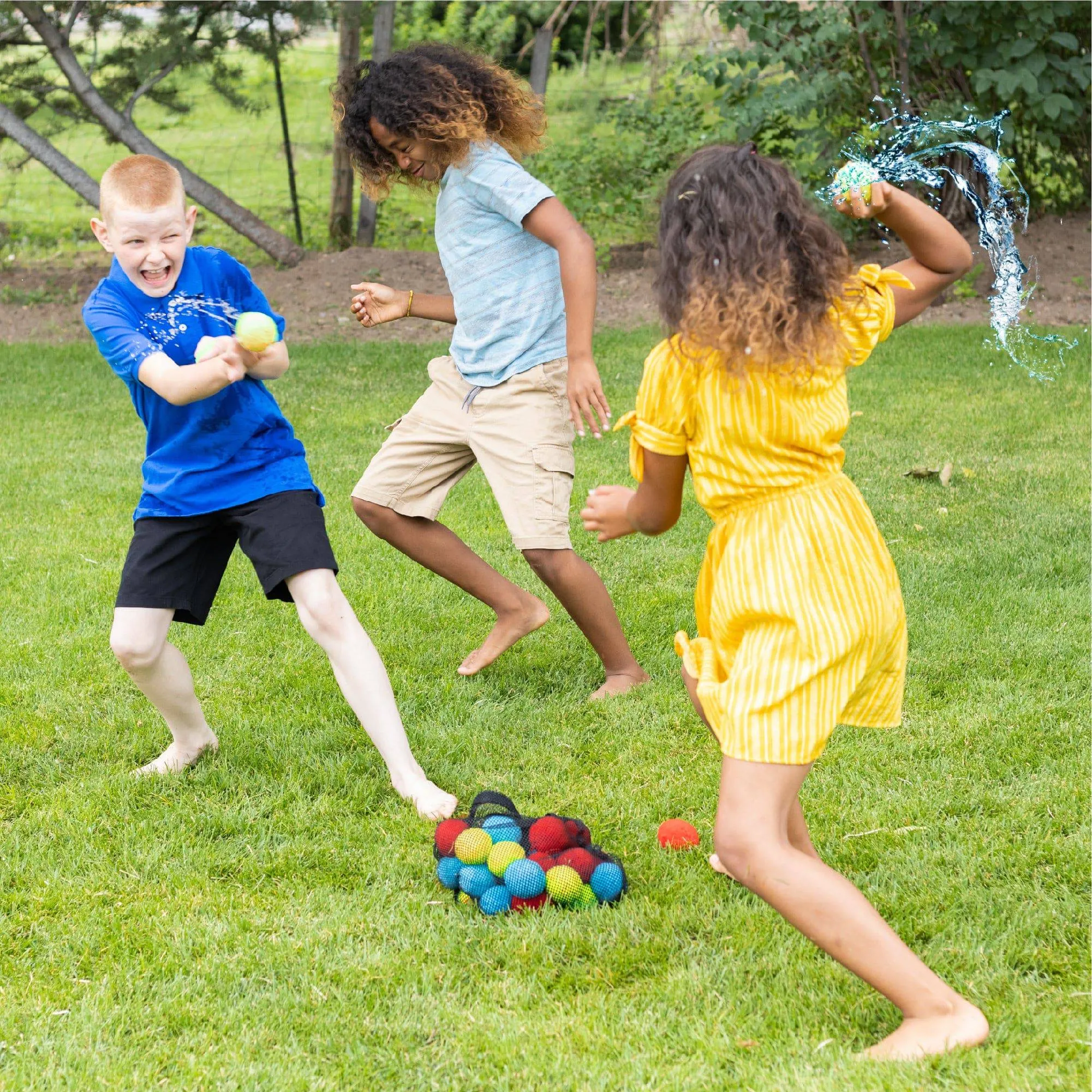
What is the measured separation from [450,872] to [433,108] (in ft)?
6.54

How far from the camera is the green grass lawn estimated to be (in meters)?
2.34

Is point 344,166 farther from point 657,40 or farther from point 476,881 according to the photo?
point 476,881

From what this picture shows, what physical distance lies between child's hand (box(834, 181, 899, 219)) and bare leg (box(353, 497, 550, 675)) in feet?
6.51

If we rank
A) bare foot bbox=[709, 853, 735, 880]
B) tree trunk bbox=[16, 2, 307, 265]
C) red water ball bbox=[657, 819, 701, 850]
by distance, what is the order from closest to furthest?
1. bare foot bbox=[709, 853, 735, 880]
2. red water ball bbox=[657, 819, 701, 850]
3. tree trunk bbox=[16, 2, 307, 265]

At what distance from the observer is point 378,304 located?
12.5 feet

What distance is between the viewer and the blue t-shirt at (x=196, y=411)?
316 centimetres

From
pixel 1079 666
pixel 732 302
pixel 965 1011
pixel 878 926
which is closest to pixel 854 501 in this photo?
pixel 732 302

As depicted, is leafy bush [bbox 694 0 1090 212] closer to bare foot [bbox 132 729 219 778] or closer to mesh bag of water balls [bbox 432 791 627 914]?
bare foot [bbox 132 729 219 778]

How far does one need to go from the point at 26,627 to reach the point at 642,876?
2561 mm

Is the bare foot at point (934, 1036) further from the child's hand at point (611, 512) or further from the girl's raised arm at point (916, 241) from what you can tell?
the girl's raised arm at point (916, 241)

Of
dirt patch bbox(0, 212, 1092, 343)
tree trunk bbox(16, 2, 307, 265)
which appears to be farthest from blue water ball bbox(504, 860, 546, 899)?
tree trunk bbox(16, 2, 307, 265)

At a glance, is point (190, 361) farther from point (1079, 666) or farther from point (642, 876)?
point (1079, 666)

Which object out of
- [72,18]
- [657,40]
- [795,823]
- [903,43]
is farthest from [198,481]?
[72,18]

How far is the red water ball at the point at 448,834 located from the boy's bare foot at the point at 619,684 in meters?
0.96
